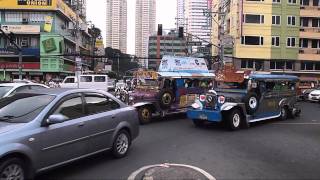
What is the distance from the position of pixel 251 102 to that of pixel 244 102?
1.44 ft

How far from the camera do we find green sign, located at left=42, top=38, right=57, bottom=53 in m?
67.1

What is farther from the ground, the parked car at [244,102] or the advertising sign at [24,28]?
the advertising sign at [24,28]

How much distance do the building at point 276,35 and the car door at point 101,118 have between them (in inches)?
1977

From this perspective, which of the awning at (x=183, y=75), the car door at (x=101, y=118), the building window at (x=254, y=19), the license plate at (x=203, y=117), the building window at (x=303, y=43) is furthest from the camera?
the building window at (x=303, y=43)

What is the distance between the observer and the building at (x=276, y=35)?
59.8m

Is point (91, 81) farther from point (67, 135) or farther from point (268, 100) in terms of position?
point (67, 135)

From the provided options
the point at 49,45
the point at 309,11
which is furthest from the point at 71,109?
the point at 49,45

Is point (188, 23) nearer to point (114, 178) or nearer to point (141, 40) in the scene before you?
point (141, 40)

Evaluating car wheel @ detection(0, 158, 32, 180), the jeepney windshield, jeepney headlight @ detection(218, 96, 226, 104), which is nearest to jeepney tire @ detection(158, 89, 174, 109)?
the jeepney windshield

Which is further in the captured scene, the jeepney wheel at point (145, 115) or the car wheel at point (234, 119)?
the jeepney wheel at point (145, 115)

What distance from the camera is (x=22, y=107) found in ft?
26.8

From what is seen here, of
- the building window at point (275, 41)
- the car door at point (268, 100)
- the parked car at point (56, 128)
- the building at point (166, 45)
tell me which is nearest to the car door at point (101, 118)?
the parked car at point (56, 128)

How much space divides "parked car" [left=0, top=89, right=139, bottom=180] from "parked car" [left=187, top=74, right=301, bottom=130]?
6.60 metres

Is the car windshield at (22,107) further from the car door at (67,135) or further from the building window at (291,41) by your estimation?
the building window at (291,41)
